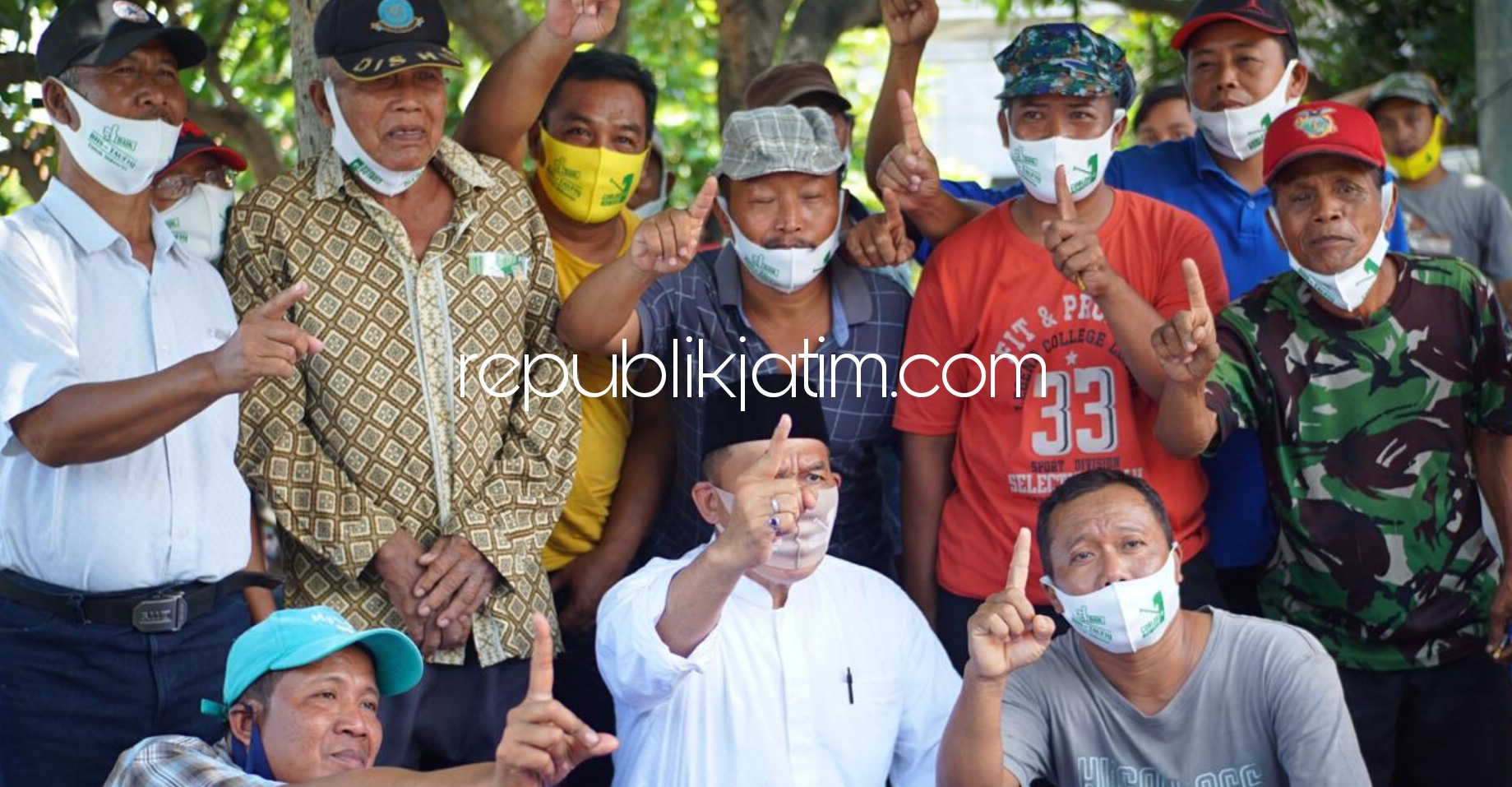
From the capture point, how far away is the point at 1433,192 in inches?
267

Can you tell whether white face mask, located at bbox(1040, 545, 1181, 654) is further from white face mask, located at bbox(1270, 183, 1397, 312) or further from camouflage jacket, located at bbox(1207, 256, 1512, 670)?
white face mask, located at bbox(1270, 183, 1397, 312)

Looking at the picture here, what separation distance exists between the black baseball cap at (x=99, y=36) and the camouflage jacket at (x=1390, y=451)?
8.49 ft

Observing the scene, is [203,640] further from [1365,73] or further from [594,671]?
[1365,73]

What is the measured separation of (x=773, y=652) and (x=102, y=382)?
1605 millimetres

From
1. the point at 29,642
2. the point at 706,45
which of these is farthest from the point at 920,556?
the point at 706,45

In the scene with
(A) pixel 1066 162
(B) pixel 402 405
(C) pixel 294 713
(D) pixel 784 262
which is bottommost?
(C) pixel 294 713

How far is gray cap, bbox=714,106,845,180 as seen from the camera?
15.1 ft

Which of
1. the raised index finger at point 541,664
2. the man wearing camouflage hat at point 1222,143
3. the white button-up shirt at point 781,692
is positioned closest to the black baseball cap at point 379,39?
the man wearing camouflage hat at point 1222,143

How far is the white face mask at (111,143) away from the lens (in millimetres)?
4066

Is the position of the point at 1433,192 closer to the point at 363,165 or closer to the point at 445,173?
the point at 445,173

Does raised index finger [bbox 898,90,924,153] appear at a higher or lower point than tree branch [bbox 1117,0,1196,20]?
lower

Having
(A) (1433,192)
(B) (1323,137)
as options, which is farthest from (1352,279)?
(A) (1433,192)

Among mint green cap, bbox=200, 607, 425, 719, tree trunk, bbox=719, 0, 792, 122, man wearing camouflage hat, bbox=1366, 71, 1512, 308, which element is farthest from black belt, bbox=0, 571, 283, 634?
man wearing camouflage hat, bbox=1366, 71, 1512, 308

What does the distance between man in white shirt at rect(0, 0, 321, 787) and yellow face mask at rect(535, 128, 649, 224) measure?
3.49 ft
